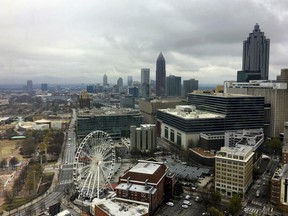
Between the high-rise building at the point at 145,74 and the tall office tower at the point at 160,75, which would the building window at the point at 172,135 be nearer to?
the tall office tower at the point at 160,75

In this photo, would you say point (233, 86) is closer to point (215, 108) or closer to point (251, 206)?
point (215, 108)

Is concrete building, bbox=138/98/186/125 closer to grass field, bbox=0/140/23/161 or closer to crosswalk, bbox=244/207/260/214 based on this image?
grass field, bbox=0/140/23/161

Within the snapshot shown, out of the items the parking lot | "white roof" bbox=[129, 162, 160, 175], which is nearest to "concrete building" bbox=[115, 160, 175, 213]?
"white roof" bbox=[129, 162, 160, 175]

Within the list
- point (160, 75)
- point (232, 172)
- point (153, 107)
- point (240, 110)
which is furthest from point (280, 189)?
point (160, 75)

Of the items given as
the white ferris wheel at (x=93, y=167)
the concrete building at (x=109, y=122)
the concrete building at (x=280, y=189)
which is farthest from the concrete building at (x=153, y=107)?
the concrete building at (x=280, y=189)

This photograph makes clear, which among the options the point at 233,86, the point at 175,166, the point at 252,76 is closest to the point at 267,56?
the point at 252,76
